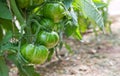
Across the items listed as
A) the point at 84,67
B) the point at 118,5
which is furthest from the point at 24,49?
the point at 118,5

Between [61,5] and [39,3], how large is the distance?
0.32 ft

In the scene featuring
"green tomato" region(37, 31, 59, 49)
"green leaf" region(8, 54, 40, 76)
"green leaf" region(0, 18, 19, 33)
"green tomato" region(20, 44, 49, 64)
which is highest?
"green leaf" region(0, 18, 19, 33)

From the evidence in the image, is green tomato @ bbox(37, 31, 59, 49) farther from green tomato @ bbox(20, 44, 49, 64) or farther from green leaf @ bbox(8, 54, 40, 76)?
green leaf @ bbox(8, 54, 40, 76)

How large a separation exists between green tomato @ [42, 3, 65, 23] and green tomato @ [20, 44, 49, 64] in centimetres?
10

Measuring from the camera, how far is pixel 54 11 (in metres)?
0.96

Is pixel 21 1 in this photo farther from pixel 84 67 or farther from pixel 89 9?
pixel 84 67

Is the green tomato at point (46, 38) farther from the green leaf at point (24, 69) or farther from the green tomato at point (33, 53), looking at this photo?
the green leaf at point (24, 69)

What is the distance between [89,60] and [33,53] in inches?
39.0

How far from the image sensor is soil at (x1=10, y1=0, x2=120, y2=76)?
1.68 m

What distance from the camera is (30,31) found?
1016 mm

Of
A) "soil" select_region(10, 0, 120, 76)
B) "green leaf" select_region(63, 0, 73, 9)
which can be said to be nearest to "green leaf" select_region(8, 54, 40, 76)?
"green leaf" select_region(63, 0, 73, 9)

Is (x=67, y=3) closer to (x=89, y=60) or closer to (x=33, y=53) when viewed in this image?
(x=33, y=53)

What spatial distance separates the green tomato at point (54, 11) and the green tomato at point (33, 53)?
0.10m

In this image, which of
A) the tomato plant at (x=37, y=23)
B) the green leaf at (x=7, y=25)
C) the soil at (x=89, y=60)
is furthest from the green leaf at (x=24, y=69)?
the soil at (x=89, y=60)
